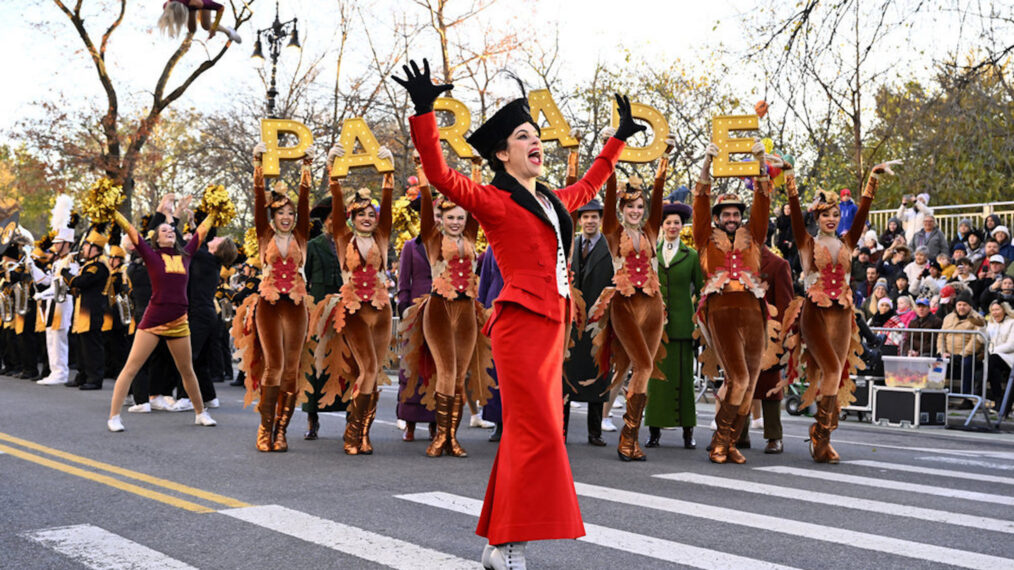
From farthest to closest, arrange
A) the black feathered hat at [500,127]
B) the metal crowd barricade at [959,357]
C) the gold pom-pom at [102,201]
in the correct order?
the metal crowd barricade at [959,357] → the gold pom-pom at [102,201] → the black feathered hat at [500,127]

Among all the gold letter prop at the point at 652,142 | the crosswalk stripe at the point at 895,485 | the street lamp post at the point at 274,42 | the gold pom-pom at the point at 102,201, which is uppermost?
the street lamp post at the point at 274,42

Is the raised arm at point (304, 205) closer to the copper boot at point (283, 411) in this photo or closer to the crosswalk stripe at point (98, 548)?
the copper boot at point (283, 411)

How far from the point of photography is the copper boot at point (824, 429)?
866 centimetres

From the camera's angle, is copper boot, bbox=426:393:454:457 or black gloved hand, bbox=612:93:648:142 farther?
copper boot, bbox=426:393:454:457

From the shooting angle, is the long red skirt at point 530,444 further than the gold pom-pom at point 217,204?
No

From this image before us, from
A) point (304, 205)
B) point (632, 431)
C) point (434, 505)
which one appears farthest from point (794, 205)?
point (304, 205)

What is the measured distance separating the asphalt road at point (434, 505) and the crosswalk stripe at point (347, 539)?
15mm

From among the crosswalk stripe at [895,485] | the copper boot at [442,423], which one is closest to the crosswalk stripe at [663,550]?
the copper boot at [442,423]

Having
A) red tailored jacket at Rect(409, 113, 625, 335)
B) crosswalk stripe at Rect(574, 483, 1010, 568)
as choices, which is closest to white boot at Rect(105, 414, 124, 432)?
crosswalk stripe at Rect(574, 483, 1010, 568)

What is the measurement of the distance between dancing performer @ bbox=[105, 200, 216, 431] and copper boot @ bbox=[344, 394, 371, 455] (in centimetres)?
249

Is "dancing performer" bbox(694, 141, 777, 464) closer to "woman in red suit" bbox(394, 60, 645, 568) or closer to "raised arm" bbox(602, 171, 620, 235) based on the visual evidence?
"raised arm" bbox(602, 171, 620, 235)

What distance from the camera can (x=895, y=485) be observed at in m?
7.63

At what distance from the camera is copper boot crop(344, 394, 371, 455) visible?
8.98 m

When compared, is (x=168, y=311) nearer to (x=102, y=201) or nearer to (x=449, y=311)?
(x=102, y=201)
